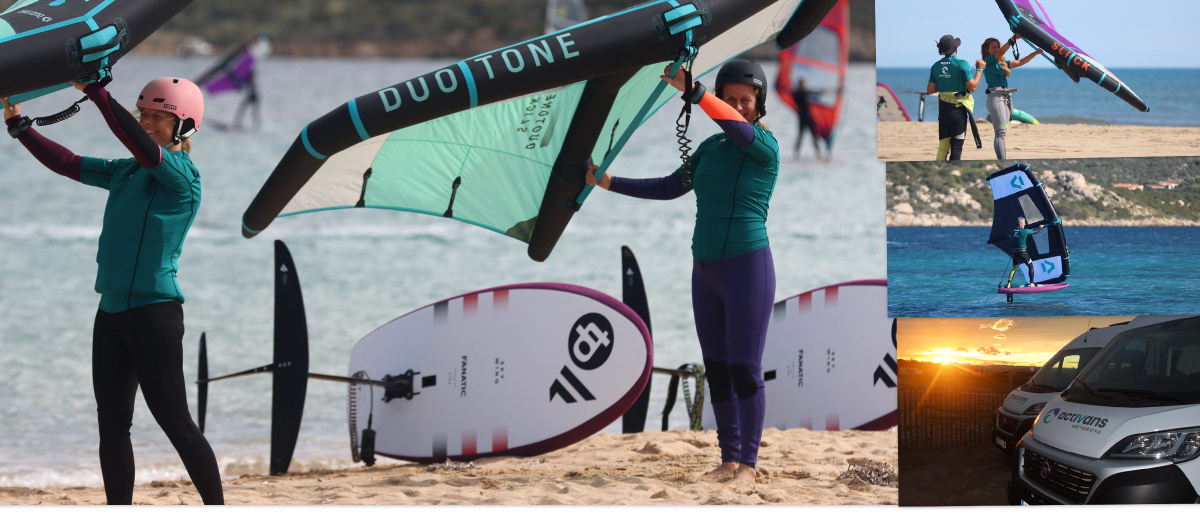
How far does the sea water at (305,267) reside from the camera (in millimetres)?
6234

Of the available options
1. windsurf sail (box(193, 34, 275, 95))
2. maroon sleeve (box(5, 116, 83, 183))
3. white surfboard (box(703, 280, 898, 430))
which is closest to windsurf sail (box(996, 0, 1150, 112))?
white surfboard (box(703, 280, 898, 430))

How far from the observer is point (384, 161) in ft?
12.0

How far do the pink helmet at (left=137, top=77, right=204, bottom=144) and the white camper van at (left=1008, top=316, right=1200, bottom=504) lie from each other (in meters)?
2.76

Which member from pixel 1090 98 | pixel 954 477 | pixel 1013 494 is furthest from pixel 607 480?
pixel 1090 98

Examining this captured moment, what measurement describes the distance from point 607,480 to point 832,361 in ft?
4.30

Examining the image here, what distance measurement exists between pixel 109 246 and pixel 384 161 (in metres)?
1.24

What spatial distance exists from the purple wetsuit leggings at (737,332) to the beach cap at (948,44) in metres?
0.89

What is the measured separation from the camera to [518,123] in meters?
3.63

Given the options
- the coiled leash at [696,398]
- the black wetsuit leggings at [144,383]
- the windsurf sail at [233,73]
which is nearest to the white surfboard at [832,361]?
the coiled leash at [696,398]

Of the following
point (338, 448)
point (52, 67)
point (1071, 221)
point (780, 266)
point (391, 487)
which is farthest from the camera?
point (780, 266)

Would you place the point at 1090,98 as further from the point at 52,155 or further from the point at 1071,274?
the point at 52,155

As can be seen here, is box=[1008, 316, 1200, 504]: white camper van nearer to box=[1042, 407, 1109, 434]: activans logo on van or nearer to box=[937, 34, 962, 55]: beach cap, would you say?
box=[1042, 407, 1109, 434]: activans logo on van

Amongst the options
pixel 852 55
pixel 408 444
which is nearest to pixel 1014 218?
pixel 408 444

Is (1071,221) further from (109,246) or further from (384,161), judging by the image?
(109,246)
